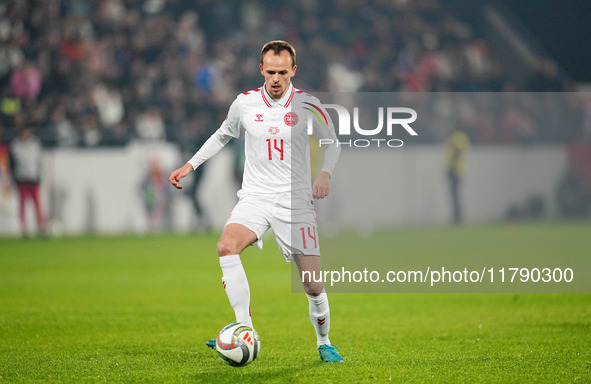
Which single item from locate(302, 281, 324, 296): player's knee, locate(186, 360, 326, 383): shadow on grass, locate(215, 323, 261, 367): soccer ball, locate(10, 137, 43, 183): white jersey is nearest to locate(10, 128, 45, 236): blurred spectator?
locate(10, 137, 43, 183): white jersey

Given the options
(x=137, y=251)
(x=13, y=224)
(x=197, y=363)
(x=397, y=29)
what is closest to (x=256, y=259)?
(x=137, y=251)

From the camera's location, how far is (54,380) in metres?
5.58

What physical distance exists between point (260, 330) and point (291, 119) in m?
2.60

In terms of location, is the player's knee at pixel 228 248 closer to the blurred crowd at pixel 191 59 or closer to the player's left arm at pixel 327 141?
the player's left arm at pixel 327 141

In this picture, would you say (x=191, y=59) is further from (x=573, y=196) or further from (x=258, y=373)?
(x=258, y=373)

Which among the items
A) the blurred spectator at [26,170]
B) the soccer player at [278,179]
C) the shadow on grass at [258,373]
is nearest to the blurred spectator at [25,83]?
the blurred spectator at [26,170]

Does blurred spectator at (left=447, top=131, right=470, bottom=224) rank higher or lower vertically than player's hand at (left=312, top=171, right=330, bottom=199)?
lower

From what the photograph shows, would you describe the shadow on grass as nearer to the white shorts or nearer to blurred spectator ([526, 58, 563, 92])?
the white shorts

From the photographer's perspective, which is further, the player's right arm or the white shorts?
the player's right arm

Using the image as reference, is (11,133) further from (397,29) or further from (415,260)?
(397,29)

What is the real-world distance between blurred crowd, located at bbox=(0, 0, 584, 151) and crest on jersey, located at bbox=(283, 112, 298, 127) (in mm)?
13759

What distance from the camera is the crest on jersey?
6.10 m

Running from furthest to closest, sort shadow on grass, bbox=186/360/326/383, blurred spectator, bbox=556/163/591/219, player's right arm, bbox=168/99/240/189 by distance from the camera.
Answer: blurred spectator, bbox=556/163/591/219
player's right arm, bbox=168/99/240/189
shadow on grass, bbox=186/360/326/383

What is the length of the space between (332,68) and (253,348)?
61.1 ft
